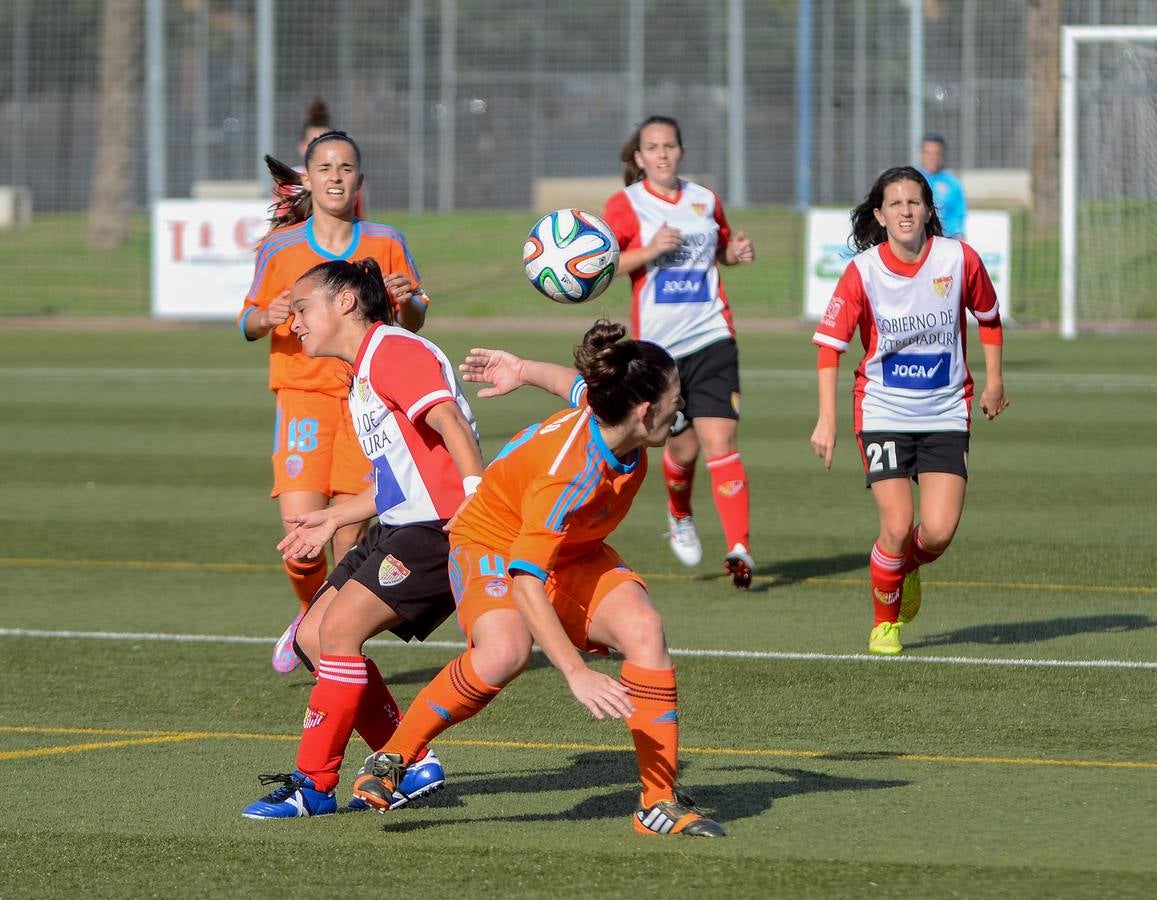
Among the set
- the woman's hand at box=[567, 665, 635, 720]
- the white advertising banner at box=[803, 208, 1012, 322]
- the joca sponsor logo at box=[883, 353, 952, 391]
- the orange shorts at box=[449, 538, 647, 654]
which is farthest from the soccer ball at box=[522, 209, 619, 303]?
the white advertising banner at box=[803, 208, 1012, 322]

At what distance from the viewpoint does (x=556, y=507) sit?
4883 millimetres

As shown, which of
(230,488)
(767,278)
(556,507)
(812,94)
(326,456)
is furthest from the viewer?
(812,94)

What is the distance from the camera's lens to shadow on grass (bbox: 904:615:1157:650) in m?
7.99

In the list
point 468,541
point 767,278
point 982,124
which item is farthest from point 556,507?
point 982,124

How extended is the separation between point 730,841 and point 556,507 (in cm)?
105

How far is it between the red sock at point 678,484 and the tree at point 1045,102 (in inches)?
695

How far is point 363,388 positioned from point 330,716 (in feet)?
3.18

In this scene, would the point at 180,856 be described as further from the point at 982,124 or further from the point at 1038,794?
the point at 982,124

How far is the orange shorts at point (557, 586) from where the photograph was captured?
16.9 feet

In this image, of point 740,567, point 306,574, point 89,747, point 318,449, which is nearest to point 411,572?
point 89,747

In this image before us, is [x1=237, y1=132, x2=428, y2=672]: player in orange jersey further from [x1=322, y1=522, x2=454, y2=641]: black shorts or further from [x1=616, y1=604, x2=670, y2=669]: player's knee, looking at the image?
[x1=616, y1=604, x2=670, y2=669]: player's knee

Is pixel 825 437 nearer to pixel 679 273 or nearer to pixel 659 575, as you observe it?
pixel 659 575

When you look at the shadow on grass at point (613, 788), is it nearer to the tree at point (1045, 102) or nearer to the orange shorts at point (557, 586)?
the orange shorts at point (557, 586)

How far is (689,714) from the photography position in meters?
6.79
